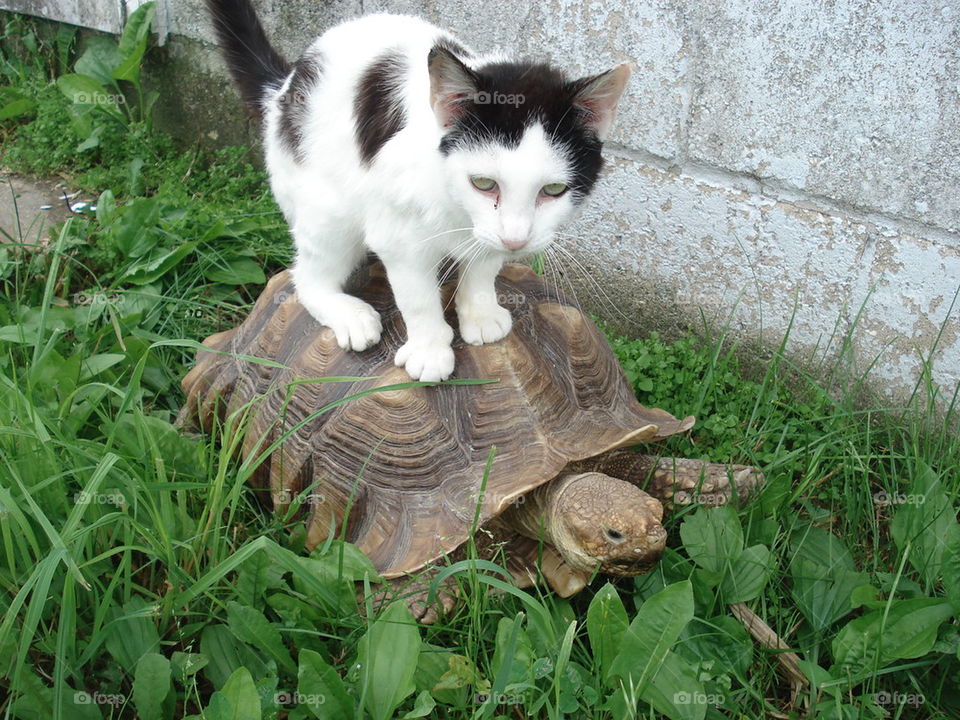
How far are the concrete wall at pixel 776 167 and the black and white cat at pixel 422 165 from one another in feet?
2.88

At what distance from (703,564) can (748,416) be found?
32.5 inches

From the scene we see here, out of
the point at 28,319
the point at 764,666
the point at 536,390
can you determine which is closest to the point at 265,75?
the point at 28,319

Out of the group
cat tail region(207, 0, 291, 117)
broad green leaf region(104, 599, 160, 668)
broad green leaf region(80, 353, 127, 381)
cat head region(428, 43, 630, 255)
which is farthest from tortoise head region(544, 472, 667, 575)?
cat tail region(207, 0, 291, 117)

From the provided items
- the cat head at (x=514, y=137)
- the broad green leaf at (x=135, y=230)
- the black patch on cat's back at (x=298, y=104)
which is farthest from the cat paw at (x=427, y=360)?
the broad green leaf at (x=135, y=230)

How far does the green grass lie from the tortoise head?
85 millimetres

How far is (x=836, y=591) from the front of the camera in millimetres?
2191

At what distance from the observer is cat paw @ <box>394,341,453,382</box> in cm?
223

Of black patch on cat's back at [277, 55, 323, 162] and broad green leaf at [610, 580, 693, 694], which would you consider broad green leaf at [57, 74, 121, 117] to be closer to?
black patch on cat's back at [277, 55, 323, 162]

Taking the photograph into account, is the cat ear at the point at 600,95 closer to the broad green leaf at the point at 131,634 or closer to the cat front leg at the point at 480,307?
the cat front leg at the point at 480,307

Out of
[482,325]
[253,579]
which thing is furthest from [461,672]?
[482,325]

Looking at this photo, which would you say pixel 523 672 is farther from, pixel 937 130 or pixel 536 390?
pixel 937 130

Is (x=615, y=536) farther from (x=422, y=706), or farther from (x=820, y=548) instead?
(x=820, y=548)

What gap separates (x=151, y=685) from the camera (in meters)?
1.83

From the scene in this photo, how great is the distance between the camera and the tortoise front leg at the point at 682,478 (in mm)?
2367
